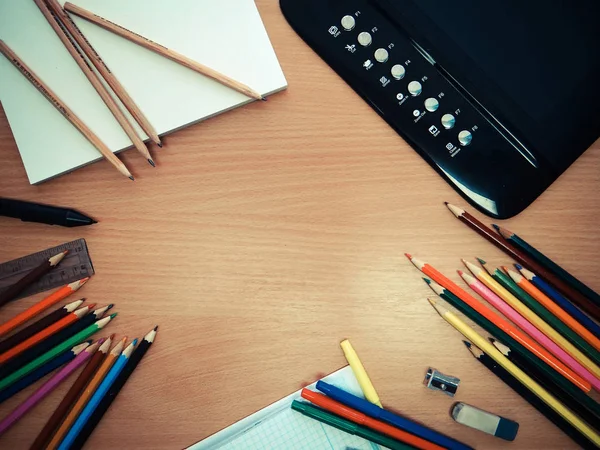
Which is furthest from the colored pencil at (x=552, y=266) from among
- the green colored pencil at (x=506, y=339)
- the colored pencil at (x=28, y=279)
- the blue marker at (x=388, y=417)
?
the colored pencil at (x=28, y=279)

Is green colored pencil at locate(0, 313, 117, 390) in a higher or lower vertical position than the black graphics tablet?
lower

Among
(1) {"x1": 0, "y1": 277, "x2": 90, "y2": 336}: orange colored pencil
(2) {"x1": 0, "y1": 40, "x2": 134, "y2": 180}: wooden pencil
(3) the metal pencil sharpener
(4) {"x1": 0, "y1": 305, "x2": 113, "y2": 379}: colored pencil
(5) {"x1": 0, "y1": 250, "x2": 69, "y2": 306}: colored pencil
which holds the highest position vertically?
(2) {"x1": 0, "y1": 40, "x2": 134, "y2": 180}: wooden pencil

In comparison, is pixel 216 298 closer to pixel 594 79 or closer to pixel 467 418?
pixel 467 418

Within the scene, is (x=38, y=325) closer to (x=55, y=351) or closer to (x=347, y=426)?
(x=55, y=351)

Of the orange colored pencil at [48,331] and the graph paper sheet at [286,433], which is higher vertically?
the orange colored pencil at [48,331]

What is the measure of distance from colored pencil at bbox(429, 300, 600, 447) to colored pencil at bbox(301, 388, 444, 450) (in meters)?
0.13

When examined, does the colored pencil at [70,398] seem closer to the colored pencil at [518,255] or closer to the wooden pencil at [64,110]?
the wooden pencil at [64,110]

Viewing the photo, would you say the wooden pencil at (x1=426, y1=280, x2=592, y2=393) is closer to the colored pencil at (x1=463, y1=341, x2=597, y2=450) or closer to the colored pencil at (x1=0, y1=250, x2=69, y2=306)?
the colored pencil at (x1=463, y1=341, x2=597, y2=450)

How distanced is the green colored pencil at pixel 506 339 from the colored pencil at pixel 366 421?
16 cm

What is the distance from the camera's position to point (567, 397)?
1.99 feet

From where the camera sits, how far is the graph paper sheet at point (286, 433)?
595 millimetres

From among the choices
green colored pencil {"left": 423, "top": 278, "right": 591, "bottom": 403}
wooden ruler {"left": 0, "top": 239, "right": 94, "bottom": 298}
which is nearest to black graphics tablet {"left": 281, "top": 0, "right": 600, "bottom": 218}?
green colored pencil {"left": 423, "top": 278, "right": 591, "bottom": 403}

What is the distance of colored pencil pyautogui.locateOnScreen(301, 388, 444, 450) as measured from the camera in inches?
23.2

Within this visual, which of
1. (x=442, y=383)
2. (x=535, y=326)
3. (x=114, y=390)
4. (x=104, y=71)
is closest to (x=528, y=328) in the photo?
(x=535, y=326)
